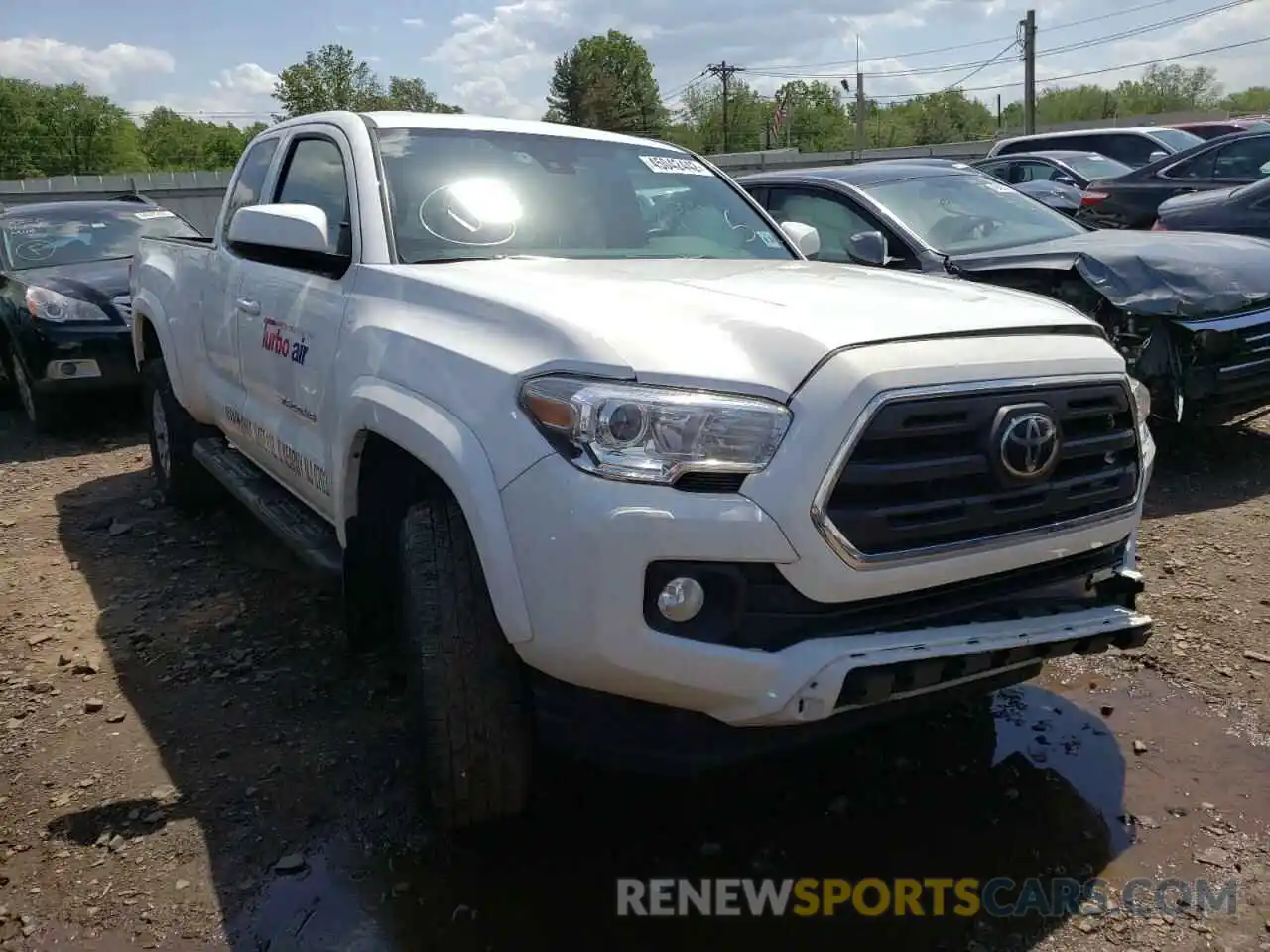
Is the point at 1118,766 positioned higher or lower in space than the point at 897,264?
lower

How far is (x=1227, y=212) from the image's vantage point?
8211 millimetres

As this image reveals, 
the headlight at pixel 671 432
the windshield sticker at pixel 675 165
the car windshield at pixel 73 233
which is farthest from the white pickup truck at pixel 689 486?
the car windshield at pixel 73 233

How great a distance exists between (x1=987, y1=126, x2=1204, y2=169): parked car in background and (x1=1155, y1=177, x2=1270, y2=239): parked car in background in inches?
252

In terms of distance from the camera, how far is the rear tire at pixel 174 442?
5.11m

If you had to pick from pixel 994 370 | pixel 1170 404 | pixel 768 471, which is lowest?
pixel 1170 404

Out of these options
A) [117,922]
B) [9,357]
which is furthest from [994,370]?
[9,357]

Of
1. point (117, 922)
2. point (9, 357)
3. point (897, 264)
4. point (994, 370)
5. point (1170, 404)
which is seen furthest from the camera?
point (9, 357)

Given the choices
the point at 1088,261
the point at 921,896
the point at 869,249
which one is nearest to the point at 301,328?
the point at 921,896

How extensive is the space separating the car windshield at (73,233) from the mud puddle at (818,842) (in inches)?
268

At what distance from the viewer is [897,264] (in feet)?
19.1

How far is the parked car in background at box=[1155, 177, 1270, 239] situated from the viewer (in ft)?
26.2

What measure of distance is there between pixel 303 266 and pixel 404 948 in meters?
2.02

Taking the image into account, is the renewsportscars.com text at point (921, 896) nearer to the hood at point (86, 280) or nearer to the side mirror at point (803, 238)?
the side mirror at point (803, 238)

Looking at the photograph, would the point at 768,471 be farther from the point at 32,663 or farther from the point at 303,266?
the point at 32,663
